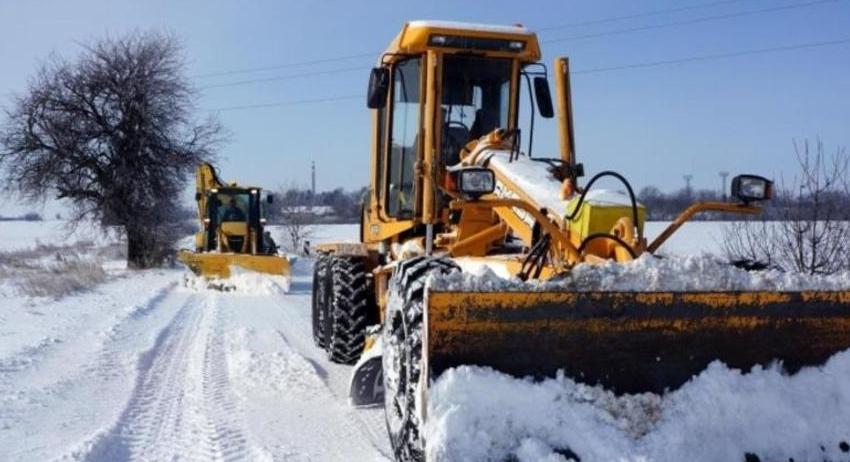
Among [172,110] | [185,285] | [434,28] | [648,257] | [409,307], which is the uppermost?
[172,110]

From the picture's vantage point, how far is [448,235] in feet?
19.4

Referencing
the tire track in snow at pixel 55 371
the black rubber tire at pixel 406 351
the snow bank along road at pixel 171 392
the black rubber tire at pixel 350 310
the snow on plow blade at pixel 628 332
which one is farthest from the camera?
the black rubber tire at pixel 350 310

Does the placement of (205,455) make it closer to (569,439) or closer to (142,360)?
(569,439)

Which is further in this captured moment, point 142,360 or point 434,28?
point 142,360

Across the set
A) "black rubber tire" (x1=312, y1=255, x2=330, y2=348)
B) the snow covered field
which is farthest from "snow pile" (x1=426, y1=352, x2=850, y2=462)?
"black rubber tire" (x1=312, y1=255, x2=330, y2=348)

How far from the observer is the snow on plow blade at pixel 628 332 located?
11.1ft

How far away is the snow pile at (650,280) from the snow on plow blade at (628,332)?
0.05 meters

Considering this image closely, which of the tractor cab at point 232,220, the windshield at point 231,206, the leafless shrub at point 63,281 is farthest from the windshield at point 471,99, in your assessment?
the windshield at point 231,206

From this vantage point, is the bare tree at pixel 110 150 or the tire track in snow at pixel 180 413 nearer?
the tire track in snow at pixel 180 413

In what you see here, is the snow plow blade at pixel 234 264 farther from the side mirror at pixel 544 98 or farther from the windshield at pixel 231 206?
the side mirror at pixel 544 98

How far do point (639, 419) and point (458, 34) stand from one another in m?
3.64

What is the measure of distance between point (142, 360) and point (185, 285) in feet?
34.2

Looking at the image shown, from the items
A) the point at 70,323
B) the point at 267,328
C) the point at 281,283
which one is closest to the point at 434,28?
the point at 267,328

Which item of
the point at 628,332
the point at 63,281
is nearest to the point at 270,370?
the point at 628,332
